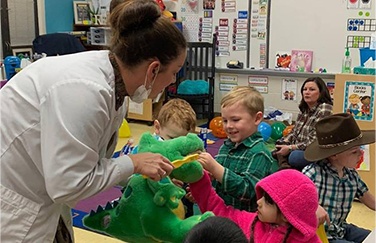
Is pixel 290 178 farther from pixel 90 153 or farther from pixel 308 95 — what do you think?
pixel 308 95

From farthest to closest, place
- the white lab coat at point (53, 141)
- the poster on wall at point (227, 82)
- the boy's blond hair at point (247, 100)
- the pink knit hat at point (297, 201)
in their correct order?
the poster on wall at point (227, 82), the boy's blond hair at point (247, 100), the pink knit hat at point (297, 201), the white lab coat at point (53, 141)

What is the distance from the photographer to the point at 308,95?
3473mm

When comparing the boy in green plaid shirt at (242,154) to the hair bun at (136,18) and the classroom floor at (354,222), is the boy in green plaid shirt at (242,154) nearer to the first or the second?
the hair bun at (136,18)

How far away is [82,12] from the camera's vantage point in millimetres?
6250

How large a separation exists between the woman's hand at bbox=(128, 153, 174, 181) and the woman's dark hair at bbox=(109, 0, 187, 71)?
0.25 meters

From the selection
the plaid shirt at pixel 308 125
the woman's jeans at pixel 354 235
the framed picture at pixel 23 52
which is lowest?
the woman's jeans at pixel 354 235

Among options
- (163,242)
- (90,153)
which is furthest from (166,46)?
(163,242)

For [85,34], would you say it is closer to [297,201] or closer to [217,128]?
[217,128]

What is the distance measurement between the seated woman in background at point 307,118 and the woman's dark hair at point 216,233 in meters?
2.49

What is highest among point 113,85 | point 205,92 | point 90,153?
point 113,85

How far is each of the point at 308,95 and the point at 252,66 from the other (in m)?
2.20

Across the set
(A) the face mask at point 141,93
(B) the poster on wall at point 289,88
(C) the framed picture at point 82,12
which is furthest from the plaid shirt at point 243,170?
(C) the framed picture at point 82,12

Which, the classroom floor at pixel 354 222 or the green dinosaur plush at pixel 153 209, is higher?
the green dinosaur plush at pixel 153 209

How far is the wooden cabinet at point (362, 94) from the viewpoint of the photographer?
3.21 m
